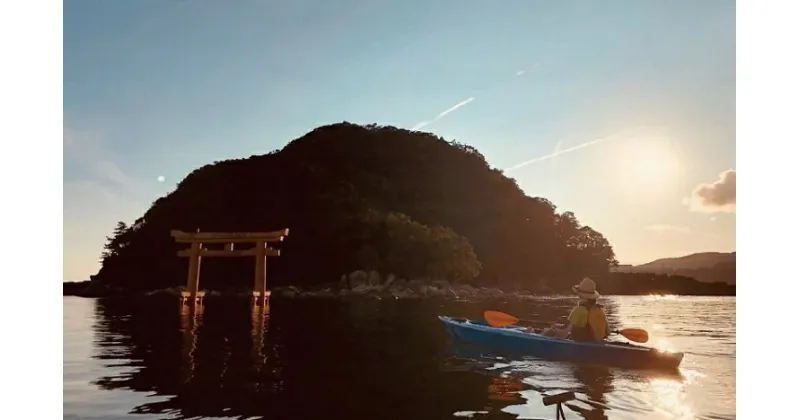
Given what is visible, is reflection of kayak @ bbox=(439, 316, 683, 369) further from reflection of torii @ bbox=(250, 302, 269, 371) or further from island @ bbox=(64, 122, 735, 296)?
reflection of torii @ bbox=(250, 302, 269, 371)

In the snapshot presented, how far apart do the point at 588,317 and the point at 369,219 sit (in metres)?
2.15

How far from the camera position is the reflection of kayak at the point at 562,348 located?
507 cm

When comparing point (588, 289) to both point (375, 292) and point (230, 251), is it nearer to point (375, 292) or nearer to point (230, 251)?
point (375, 292)

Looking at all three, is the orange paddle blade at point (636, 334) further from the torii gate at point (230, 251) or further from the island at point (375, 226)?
the torii gate at point (230, 251)

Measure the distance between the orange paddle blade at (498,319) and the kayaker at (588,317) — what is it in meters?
0.46

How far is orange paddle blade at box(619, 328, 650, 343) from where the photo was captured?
5.26m

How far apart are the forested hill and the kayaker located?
1.14 ft

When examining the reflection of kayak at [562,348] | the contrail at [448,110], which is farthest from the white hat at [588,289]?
the contrail at [448,110]
